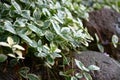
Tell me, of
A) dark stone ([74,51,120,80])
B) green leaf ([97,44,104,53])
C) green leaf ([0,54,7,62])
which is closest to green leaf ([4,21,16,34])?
green leaf ([0,54,7,62])

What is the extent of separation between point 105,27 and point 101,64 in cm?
52

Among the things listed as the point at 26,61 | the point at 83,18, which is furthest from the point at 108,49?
the point at 26,61

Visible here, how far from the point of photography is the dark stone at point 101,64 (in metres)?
1.44

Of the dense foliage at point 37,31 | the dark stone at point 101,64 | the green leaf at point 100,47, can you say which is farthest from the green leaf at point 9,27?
the green leaf at point 100,47

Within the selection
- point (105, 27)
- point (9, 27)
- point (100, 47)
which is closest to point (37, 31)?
point (9, 27)

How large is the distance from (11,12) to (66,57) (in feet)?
1.22

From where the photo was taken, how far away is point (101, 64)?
59.1 inches

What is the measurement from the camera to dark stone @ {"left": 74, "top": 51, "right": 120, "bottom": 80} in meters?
1.44

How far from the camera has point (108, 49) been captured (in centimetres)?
185

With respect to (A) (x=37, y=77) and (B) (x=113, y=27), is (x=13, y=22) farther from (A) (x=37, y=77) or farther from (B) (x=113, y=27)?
(B) (x=113, y=27)

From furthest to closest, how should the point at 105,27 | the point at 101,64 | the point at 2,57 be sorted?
the point at 105,27, the point at 101,64, the point at 2,57

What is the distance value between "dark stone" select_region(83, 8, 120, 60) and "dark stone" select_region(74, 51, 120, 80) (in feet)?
0.76

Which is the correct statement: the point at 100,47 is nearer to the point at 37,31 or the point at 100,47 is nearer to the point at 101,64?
the point at 101,64

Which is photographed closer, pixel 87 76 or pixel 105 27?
pixel 87 76
